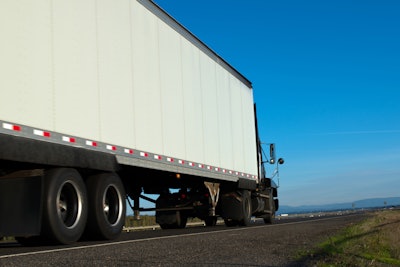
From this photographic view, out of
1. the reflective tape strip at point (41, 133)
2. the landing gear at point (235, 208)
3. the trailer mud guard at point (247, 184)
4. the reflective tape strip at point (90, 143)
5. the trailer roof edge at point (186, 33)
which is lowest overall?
the landing gear at point (235, 208)

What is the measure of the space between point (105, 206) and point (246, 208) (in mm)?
8971

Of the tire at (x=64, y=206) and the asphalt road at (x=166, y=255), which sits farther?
the tire at (x=64, y=206)

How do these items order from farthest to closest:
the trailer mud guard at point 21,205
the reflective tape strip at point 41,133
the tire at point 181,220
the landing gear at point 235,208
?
the tire at point 181,220, the landing gear at point 235,208, the reflective tape strip at point 41,133, the trailer mud guard at point 21,205

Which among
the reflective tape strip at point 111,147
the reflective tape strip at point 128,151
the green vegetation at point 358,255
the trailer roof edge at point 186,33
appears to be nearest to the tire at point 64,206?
the reflective tape strip at point 111,147

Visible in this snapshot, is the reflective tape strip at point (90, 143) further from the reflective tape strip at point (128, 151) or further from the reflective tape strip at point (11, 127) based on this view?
the reflective tape strip at point (11, 127)

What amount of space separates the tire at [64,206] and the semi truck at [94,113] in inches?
0.7

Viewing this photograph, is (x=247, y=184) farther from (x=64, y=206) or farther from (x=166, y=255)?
(x=166, y=255)

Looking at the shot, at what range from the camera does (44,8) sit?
812 centimetres

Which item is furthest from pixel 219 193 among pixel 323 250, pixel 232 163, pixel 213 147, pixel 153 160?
pixel 323 250

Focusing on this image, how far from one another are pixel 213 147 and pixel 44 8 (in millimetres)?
8046

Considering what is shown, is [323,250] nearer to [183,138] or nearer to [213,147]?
[183,138]

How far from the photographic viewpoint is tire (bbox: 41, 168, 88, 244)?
313 inches

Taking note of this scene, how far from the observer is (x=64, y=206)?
859 centimetres

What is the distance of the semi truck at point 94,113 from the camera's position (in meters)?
7.49
